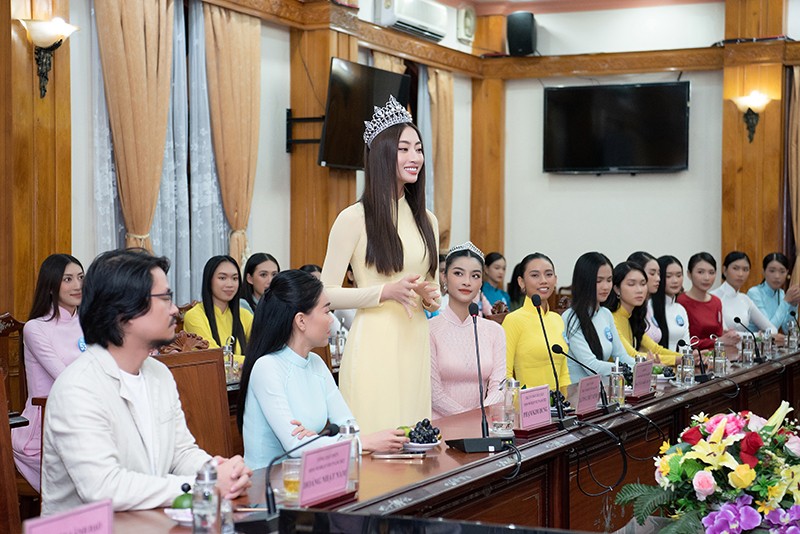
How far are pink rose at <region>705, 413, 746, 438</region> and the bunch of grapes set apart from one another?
2.86ft

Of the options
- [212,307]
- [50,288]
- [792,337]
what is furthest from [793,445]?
[792,337]

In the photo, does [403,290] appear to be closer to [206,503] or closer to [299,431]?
[299,431]

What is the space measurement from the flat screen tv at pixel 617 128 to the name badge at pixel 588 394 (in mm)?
5859

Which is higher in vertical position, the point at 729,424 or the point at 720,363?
the point at 729,424

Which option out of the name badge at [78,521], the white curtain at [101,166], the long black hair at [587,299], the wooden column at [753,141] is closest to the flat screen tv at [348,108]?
the white curtain at [101,166]

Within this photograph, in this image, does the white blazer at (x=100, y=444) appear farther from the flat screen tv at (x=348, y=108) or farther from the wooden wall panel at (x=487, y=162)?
the wooden wall panel at (x=487, y=162)

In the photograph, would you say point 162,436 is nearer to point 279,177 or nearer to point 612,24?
point 279,177

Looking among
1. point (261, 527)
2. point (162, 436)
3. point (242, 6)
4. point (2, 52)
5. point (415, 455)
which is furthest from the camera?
point (242, 6)

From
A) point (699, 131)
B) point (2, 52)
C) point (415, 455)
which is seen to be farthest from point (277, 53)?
point (415, 455)

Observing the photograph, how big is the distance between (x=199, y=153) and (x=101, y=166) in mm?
834

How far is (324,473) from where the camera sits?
207 centimetres

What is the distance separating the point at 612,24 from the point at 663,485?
7739 mm

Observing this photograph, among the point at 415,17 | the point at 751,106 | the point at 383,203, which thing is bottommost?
the point at 383,203

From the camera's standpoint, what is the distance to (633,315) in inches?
205
